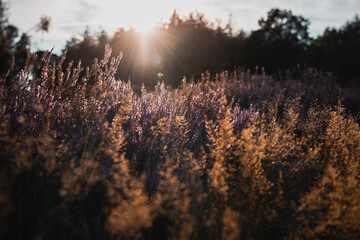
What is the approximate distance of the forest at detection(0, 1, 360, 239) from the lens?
4.69 feet

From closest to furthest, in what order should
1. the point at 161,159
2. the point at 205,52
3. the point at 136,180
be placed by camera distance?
the point at 136,180 → the point at 161,159 → the point at 205,52

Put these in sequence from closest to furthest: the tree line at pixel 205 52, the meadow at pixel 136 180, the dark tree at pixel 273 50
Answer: the meadow at pixel 136 180 → the tree line at pixel 205 52 → the dark tree at pixel 273 50

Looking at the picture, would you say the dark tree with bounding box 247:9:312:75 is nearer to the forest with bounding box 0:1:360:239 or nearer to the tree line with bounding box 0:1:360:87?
the tree line with bounding box 0:1:360:87

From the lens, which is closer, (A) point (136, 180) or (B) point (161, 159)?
(A) point (136, 180)

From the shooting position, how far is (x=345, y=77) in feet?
68.8

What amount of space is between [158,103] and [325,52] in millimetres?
26932

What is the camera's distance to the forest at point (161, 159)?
4.69 feet

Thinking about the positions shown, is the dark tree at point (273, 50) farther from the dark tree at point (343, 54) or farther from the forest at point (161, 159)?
the forest at point (161, 159)

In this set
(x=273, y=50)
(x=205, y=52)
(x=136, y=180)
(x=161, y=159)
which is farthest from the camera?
(x=273, y=50)

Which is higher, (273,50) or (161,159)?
(273,50)

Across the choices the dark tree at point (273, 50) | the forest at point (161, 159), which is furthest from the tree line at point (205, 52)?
the forest at point (161, 159)

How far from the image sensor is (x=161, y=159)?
227 centimetres

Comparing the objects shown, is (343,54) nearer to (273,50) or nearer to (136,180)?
(273,50)

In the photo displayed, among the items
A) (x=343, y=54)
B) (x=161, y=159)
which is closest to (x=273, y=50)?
(x=343, y=54)
